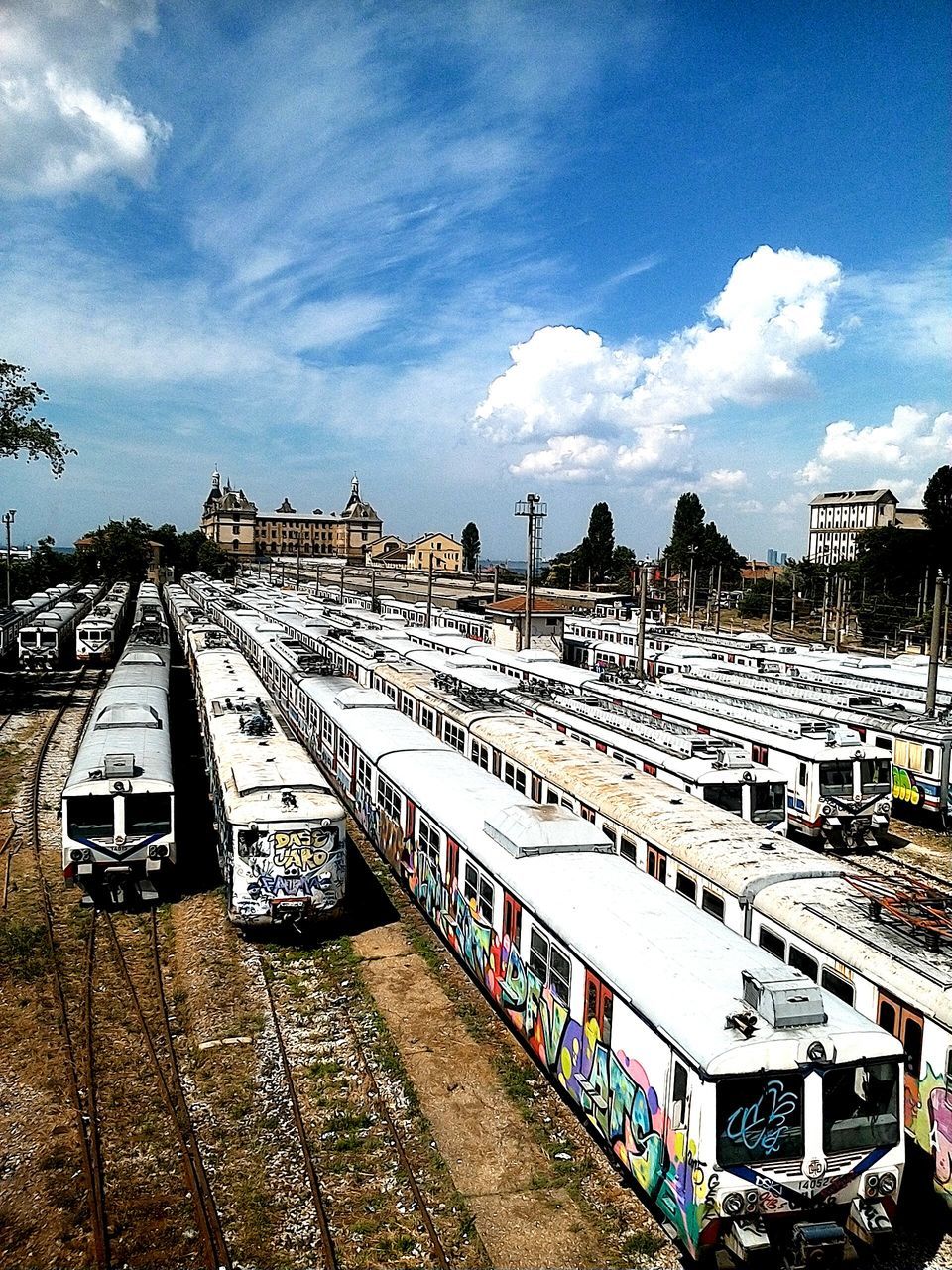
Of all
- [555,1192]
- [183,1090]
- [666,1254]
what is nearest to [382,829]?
[183,1090]

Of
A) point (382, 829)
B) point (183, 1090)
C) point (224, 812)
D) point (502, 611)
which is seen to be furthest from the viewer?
point (502, 611)

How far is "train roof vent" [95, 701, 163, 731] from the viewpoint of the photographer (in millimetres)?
20216

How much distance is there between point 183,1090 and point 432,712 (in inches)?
579

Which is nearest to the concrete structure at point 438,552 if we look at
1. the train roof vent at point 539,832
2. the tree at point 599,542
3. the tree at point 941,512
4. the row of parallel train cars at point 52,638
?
the tree at point 599,542

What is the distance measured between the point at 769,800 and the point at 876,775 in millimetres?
4597

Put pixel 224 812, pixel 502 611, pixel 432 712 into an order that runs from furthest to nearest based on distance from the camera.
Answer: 1. pixel 502 611
2. pixel 432 712
3. pixel 224 812

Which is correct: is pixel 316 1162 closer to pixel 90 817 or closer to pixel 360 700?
pixel 90 817

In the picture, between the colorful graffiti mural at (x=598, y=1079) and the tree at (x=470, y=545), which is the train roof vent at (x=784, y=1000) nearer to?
the colorful graffiti mural at (x=598, y=1079)

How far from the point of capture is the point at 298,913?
1443cm

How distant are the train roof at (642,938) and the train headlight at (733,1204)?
988mm

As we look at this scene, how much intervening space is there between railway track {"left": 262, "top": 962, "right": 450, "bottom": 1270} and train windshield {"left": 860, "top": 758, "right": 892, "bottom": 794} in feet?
43.5

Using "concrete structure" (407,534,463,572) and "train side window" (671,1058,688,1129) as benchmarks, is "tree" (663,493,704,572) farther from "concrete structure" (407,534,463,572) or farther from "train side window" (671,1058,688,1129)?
"train side window" (671,1058,688,1129)

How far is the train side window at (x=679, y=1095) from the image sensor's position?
7.35m

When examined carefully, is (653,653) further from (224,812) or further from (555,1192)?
(555,1192)
